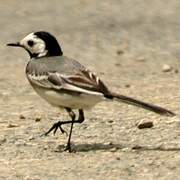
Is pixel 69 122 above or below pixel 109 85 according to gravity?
above

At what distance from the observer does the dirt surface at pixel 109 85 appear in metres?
7.51

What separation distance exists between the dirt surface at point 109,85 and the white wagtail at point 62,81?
36cm

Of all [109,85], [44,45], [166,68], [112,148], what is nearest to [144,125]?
[112,148]

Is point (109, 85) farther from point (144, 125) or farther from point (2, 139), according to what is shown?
point (2, 139)

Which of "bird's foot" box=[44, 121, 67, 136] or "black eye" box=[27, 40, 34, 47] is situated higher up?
"black eye" box=[27, 40, 34, 47]

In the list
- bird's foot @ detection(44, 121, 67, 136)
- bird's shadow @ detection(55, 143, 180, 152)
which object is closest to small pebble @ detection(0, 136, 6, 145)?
bird's foot @ detection(44, 121, 67, 136)

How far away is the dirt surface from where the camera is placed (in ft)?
24.6

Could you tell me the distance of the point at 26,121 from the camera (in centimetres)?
923

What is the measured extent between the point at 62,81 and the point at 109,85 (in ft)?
11.2

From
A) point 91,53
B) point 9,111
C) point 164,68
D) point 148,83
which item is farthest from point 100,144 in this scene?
point 91,53

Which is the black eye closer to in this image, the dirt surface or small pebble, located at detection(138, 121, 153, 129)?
the dirt surface

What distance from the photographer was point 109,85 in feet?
36.9

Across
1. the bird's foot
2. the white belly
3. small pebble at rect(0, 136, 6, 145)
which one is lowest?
small pebble at rect(0, 136, 6, 145)

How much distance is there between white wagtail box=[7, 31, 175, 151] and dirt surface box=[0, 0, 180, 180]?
358mm
